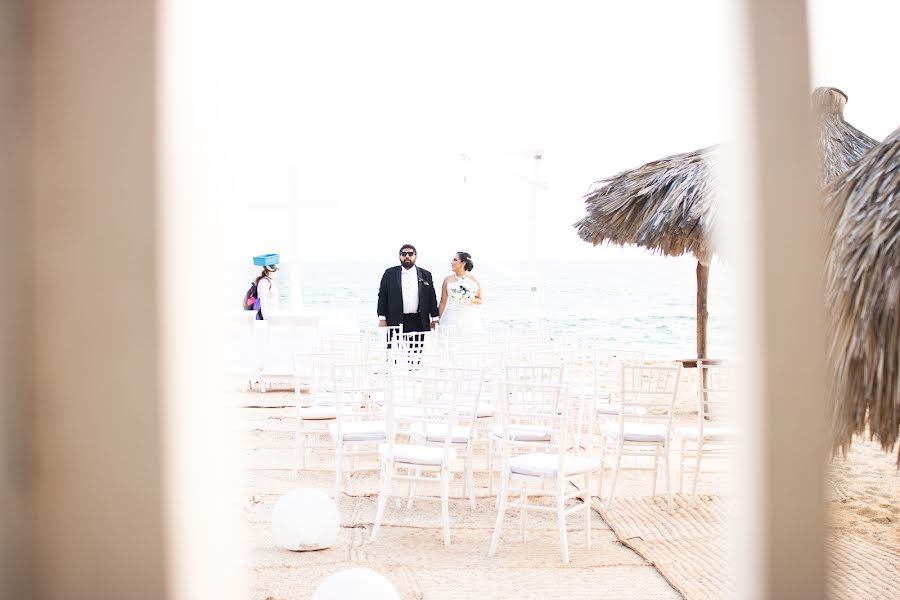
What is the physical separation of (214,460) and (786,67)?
146 centimetres

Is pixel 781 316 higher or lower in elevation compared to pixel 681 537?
higher

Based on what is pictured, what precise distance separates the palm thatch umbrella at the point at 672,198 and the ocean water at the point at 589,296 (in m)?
22.5

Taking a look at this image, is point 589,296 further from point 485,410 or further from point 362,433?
point 362,433

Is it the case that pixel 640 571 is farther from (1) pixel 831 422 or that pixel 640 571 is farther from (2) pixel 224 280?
(2) pixel 224 280

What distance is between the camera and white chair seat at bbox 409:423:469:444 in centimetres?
534

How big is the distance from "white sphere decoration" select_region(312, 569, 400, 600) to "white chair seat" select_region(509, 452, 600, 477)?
1.50 m

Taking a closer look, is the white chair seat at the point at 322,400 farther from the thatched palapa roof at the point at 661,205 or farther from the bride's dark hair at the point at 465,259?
the bride's dark hair at the point at 465,259

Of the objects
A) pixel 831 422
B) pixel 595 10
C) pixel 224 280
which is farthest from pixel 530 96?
pixel 224 280

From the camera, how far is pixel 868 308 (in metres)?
2.54

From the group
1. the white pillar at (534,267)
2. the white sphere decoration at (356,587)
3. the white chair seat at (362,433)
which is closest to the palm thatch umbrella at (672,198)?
the white chair seat at (362,433)

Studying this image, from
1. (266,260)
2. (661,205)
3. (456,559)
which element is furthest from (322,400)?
(266,260)

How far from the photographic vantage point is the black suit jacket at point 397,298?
33.0ft

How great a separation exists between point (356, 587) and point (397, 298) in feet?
23.2

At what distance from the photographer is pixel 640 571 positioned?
434 cm
